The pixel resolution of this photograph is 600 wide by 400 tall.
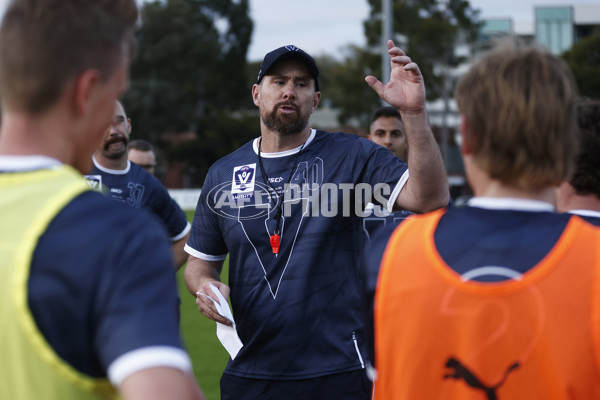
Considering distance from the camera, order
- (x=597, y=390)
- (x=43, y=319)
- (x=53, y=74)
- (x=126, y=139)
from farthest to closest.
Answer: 1. (x=126, y=139)
2. (x=597, y=390)
3. (x=53, y=74)
4. (x=43, y=319)

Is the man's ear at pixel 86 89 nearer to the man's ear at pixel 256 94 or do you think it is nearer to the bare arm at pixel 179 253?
the man's ear at pixel 256 94

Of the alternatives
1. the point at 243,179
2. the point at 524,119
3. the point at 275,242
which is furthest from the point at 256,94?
the point at 524,119

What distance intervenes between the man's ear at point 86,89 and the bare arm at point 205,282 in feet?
6.61

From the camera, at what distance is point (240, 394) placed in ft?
11.9

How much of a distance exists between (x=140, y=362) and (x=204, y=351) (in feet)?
24.1

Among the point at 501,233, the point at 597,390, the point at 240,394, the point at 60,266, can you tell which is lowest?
the point at 240,394

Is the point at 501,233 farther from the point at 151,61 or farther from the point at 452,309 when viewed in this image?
the point at 151,61

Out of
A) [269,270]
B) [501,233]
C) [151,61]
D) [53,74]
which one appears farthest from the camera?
[151,61]

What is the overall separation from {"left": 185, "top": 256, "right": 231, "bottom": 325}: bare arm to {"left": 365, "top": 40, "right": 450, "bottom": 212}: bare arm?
1.11 m

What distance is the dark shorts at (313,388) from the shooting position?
3480 millimetres

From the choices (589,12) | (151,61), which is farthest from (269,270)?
(589,12)

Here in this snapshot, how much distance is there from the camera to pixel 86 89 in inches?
59.9

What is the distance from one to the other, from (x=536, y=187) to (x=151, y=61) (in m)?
47.2

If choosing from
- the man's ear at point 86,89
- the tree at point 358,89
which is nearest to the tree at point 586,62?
the tree at point 358,89
